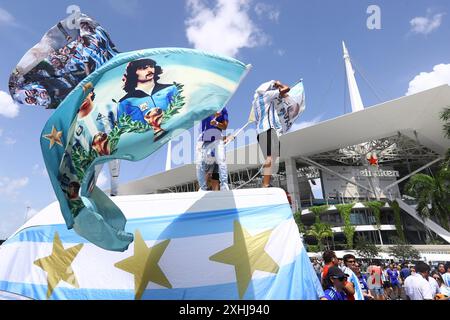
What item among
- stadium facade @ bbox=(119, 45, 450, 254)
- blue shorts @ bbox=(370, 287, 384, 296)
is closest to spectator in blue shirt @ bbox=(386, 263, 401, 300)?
blue shorts @ bbox=(370, 287, 384, 296)

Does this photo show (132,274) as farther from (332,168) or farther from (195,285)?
(332,168)

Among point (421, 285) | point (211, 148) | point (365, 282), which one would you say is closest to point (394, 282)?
point (421, 285)

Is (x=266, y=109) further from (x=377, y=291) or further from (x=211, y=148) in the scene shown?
(x=377, y=291)

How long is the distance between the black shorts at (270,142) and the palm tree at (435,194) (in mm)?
22667

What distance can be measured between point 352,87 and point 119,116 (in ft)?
126

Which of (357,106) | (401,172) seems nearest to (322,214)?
(357,106)

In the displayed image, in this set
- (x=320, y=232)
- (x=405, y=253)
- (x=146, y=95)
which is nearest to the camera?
(x=146, y=95)

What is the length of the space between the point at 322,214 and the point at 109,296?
1284 inches

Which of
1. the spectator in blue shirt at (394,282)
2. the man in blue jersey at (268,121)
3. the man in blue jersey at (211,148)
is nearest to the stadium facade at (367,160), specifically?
the spectator in blue shirt at (394,282)

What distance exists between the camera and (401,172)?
139ft

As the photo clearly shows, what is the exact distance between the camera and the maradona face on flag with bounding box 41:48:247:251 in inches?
110

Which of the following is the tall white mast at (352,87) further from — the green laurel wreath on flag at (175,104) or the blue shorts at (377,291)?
the green laurel wreath on flag at (175,104)

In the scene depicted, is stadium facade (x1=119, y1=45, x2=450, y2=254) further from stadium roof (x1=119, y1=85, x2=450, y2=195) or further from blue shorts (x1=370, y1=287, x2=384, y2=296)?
blue shorts (x1=370, y1=287, x2=384, y2=296)

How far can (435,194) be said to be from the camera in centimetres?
2206
